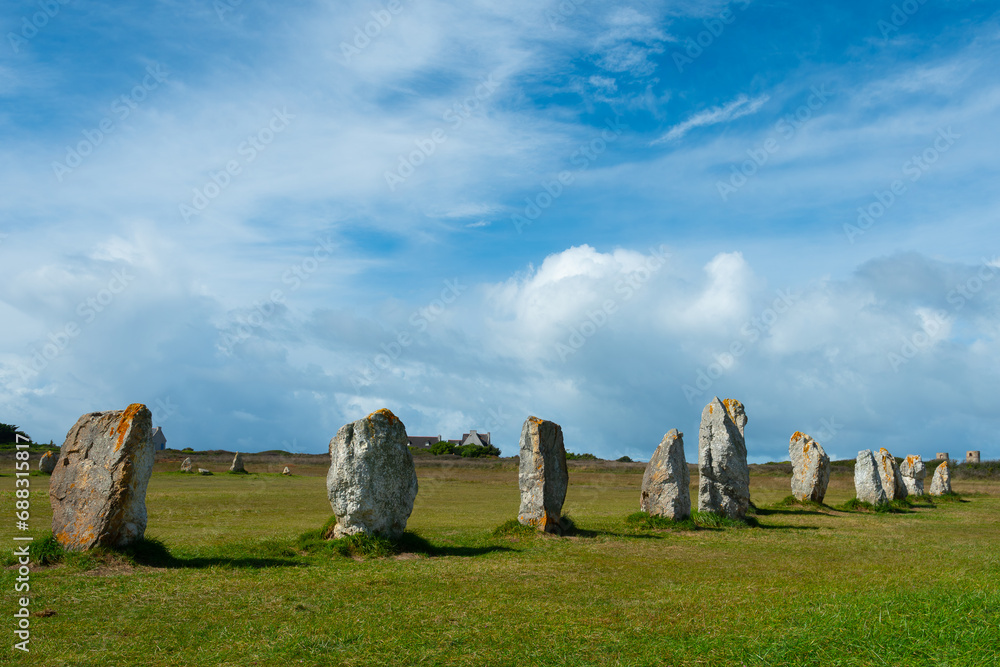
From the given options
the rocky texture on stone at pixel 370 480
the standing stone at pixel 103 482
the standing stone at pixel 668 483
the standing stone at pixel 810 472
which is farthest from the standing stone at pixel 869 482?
the standing stone at pixel 103 482

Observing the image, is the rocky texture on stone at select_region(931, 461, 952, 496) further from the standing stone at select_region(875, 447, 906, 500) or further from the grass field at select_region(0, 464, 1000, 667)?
the grass field at select_region(0, 464, 1000, 667)

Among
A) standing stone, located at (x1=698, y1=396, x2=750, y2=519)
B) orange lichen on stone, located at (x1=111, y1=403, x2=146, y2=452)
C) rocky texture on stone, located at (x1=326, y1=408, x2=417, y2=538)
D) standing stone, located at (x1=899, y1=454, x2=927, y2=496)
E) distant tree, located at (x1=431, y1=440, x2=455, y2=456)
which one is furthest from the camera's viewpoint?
distant tree, located at (x1=431, y1=440, x2=455, y2=456)

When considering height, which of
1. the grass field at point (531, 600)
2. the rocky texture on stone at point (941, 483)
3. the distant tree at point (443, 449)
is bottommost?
the grass field at point (531, 600)

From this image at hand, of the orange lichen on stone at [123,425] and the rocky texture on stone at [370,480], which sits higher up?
the orange lichen on stone at [123,425]

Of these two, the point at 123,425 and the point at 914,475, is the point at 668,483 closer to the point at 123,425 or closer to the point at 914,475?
the point at 123,425

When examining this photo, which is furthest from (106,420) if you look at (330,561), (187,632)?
(187,632)

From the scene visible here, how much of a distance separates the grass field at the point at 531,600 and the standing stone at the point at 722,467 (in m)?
1.83

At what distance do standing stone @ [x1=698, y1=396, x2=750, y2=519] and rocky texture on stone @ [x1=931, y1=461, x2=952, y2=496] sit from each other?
19365 millimetres

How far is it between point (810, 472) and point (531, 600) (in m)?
21.2

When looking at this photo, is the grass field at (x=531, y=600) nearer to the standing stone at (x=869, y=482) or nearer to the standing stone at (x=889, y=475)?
the standing stone at (x=869, y=482)

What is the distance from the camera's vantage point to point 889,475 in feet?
99.0

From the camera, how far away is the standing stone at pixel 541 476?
17156mm

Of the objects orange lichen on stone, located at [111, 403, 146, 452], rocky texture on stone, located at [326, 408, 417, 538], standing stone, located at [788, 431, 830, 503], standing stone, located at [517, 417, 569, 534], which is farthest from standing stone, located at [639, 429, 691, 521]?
orange lichen on stone, located at [111, 403, 146, 452]

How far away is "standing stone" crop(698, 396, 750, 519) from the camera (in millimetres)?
21266
